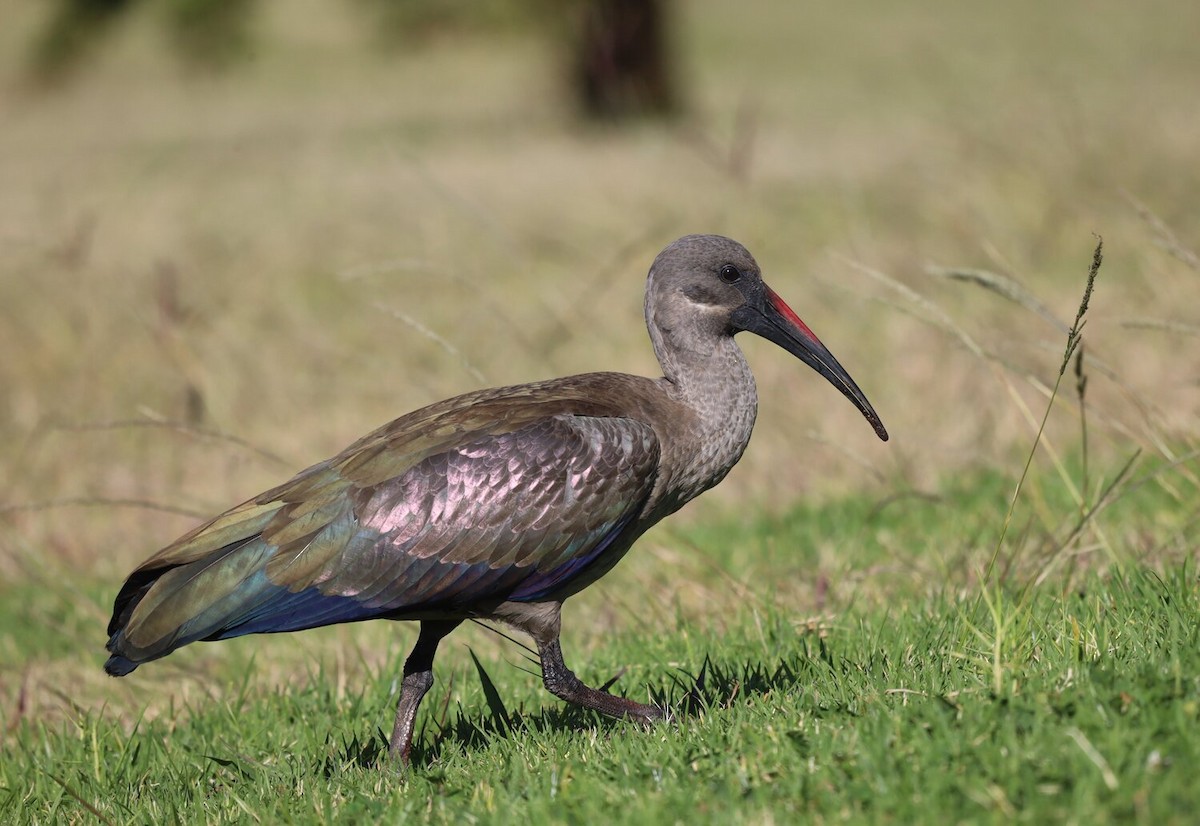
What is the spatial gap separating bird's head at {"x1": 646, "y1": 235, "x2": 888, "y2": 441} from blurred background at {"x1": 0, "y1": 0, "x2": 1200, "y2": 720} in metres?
0.39

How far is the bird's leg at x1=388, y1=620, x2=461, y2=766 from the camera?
4.72 meters

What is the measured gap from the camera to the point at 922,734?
351 cm

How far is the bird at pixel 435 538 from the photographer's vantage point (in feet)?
15.2

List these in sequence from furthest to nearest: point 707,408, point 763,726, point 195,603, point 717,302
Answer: point 717,302 → point 707,408 → point 195,603 → point 763,726

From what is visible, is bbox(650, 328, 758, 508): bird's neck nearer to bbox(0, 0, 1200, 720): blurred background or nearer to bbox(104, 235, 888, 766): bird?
bbox(104, 235, 888, 766): bird

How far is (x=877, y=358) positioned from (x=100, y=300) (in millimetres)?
7153

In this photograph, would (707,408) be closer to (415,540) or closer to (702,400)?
(702,400)

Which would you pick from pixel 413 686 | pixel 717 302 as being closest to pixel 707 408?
pixel 717 302

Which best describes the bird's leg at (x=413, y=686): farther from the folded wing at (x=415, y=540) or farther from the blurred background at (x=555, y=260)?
the blurred background at (x=555, y=260)

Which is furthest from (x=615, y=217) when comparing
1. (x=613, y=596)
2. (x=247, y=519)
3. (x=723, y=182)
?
(x=247, y=519)

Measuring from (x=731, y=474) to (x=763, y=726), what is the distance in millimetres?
5242

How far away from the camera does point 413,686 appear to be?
485cm

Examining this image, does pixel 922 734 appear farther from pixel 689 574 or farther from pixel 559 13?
pixel 559 13

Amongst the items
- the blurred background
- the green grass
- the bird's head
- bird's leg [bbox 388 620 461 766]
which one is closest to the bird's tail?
the green grass
